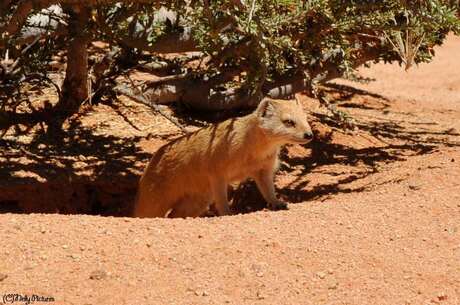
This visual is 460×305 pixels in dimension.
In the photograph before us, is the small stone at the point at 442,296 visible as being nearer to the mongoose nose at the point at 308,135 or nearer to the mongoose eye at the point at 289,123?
the mongoose nose at the point at 308,135

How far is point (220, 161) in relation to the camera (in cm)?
670

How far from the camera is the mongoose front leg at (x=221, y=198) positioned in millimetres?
6605

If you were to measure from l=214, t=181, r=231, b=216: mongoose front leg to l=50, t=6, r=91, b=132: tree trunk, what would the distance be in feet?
6.45

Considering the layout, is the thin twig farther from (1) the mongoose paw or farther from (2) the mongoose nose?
(2) the mongoose nose

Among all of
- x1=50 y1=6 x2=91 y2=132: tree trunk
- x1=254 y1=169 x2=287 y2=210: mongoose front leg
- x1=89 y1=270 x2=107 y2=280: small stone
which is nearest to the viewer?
x1=89 y1=270 x2=107 y2=280: small stone

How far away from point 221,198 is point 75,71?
244cm

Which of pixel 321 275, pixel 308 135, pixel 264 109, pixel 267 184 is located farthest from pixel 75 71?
pixel 321 275

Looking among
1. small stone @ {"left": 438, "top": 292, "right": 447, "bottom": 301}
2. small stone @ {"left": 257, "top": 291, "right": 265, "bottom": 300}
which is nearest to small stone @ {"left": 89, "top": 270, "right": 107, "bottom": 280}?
small stone @ {"left": 257, "top": 291, "right": 265, "bottom": 300}

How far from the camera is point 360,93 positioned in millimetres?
11578

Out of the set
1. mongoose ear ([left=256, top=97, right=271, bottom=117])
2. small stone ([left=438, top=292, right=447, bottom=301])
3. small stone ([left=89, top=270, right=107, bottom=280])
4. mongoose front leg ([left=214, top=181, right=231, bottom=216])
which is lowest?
mongoose front leg ([left=214, top=181, right=231, bottom=216])

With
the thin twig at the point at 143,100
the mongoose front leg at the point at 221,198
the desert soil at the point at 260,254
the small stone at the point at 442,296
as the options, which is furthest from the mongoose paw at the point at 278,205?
the small stone at the point at 442,296

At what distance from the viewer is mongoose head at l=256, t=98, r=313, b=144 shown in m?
6.57

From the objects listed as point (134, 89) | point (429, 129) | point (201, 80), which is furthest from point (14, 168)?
point (429, 129)

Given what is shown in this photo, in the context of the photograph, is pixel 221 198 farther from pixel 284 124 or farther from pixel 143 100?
pixel 143 100
